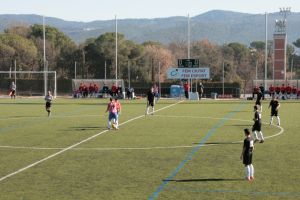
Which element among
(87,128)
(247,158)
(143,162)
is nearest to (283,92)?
(87,128)

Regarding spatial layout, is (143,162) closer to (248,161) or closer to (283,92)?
(248,161)

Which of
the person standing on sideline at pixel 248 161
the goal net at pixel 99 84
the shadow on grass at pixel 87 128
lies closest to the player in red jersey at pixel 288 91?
the goal net at pixel 99 84

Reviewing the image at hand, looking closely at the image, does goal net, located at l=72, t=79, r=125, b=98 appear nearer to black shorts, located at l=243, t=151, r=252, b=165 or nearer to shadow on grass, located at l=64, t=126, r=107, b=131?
shadow on grass, located at l=64, t=126, r=107, b=131

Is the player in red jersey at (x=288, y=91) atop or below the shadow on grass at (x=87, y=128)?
atop

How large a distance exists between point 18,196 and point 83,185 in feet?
5.55

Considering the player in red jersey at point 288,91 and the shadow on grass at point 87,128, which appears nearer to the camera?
the shadow on grass at point 87,128

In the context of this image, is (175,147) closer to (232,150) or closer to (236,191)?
(232,150)

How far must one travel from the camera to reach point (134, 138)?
899 inches

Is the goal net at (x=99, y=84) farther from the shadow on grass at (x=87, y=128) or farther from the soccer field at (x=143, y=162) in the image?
the soccer field at (x=143, y=162)

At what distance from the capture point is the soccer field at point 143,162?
12.9m

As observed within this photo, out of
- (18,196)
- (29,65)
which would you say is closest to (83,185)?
(18,196)

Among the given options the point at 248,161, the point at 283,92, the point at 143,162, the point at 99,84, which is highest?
the point at 99,84

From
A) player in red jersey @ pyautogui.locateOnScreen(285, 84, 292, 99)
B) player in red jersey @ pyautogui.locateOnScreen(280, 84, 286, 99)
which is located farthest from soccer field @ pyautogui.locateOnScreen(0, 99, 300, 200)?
player in red jersey @ pyautogui.locateOnScreen(285, 84, 292, 99)

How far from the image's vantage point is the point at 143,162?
667 inches
